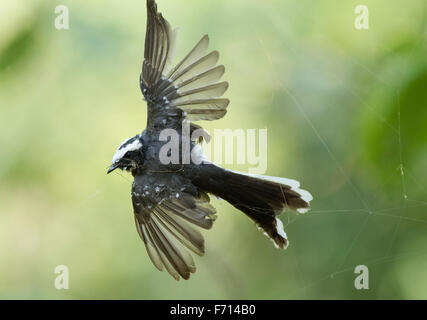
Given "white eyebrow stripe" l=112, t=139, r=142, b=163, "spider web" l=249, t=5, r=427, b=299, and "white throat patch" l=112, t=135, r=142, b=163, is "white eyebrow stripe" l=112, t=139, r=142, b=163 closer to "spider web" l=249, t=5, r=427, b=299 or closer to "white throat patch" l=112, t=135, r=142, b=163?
"white throat patch" l=112, t=135, r=142, b=163

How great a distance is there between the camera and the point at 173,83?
2043 mm

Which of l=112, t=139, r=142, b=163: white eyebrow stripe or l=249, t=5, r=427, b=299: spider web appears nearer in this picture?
l=112, t=139, r=142, b=163: white eyebrow stripe

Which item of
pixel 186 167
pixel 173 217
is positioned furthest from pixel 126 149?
pixel 173 217

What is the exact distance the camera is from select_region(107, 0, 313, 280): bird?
197 cm

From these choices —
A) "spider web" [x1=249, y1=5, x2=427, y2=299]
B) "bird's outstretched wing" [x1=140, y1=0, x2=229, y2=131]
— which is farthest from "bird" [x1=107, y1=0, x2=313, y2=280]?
"spider web" [x1=249, y1=5, x2=427, y2=299]

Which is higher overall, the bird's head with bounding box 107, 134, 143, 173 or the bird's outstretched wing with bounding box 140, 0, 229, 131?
the bird's outstretched wing with bounding box 140, 0, 229, 131

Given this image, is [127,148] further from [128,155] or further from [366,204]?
[366,204]

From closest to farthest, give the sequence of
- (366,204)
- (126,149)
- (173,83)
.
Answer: (126,149), (173,83), (366,204)

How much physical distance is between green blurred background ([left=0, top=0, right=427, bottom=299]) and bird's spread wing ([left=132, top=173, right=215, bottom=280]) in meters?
0.59

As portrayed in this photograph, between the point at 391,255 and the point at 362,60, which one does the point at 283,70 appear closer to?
the point at 362,60

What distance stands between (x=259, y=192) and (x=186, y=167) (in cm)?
32

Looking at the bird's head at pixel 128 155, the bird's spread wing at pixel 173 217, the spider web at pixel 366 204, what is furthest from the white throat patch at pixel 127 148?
the spider web at pixel 366 204

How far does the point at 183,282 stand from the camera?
2.84m

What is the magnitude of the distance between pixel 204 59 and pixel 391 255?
1.41 meters
